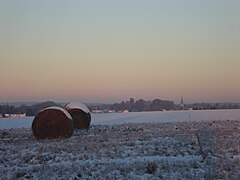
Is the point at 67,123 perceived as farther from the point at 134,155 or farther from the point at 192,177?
the point at 192,177

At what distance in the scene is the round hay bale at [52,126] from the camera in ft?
66.8

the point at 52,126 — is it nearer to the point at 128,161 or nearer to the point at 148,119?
the point at 128,161

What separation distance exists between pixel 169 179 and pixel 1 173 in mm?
4622

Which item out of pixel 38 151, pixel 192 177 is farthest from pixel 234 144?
pixel 38 151

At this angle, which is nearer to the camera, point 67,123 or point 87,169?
point 87,169

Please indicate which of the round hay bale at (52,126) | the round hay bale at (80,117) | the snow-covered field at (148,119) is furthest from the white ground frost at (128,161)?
the snow-covered field at (148,119)

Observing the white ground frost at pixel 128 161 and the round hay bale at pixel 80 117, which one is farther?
the round hay bale at pixel 80 117

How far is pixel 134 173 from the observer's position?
9797 millimetres

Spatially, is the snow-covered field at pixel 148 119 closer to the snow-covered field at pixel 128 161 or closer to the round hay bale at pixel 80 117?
the round hay bale at pixel 80 117

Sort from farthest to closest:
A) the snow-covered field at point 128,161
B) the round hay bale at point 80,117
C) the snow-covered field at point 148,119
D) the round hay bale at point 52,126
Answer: the snow-covered field at point 148,119 → the round hay bale at point 80,117 → the round hay bale at point 52,126 → the snow-covered field at point 128,161

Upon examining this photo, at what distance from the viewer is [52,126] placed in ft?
67.4

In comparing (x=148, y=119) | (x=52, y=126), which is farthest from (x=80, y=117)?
(x=148, y=119)

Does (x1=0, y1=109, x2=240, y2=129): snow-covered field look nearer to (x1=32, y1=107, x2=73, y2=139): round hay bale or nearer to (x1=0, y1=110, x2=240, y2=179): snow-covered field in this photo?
(x1=32, y1=107, x2=73, y2=139): round hay bale

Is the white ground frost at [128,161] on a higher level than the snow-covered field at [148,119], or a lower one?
lower
